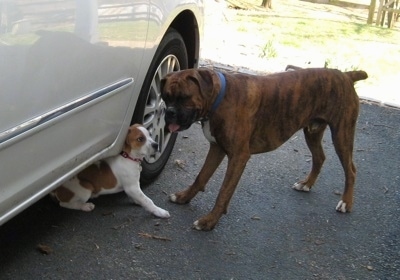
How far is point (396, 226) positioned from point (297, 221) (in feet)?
2.40

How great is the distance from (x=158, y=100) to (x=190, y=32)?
0.79 meters

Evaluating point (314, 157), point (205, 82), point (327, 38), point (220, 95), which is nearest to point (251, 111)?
point (220, 95)

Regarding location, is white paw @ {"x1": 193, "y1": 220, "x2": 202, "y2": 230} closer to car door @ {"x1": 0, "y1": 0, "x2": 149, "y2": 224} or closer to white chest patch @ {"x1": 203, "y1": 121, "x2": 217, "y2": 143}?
white chest patch @ {"x1": 203, "y1": 121, "x2": 217, "y2": 143}

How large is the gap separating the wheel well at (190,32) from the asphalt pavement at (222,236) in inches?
32.7

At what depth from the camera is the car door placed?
7.62 feet

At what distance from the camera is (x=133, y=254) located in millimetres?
3326

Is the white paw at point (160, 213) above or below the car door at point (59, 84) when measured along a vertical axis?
below

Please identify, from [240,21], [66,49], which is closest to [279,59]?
[240,21]

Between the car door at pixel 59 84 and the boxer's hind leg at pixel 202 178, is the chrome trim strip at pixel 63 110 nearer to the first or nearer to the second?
the car door at pixel 59 84

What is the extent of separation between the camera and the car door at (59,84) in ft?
7.62

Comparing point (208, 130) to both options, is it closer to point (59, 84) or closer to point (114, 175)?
point (114, 175)

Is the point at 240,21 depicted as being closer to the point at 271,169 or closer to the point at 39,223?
the point at 271,169

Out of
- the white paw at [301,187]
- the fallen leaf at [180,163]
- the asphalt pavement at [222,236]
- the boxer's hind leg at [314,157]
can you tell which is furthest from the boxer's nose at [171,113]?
the white paw at [301,187]

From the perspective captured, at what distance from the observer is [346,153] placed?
414 centimetres
